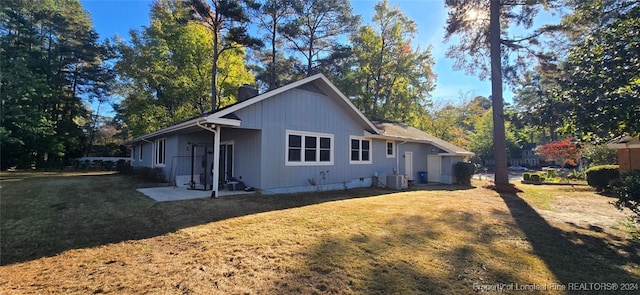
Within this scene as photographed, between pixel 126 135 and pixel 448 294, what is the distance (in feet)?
117

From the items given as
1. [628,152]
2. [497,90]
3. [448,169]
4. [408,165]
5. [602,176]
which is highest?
[497,90]

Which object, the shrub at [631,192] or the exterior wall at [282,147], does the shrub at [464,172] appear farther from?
the shrub at [631,192]

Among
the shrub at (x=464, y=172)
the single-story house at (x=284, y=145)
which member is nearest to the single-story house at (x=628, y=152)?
the shrub at (x=464, y=172)

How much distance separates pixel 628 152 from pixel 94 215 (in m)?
19.4

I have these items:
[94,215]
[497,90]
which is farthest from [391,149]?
[94,215]

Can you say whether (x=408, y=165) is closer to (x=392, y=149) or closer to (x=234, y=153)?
(x=392, y=149)

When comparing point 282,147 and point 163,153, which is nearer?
point 282,147

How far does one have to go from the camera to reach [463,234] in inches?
215

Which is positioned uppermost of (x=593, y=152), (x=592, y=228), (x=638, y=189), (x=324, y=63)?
(x=324, y=63)

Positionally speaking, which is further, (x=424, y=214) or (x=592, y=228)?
(x=424, y=214)

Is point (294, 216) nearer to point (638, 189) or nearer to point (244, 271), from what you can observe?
point (244, 271)

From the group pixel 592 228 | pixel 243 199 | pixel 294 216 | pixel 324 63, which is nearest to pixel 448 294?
pixel 294 216

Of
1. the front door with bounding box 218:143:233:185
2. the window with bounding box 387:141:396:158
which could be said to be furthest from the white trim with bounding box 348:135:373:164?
the front door with bounding box 218:143:233:185

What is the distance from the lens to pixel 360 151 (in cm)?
1378
